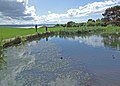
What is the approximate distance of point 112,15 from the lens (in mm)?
94250

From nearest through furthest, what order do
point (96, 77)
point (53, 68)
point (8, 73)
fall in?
1. point (96, 77)
2. point (8, 73)
3. point (53, 68)

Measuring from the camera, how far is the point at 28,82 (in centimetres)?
1510

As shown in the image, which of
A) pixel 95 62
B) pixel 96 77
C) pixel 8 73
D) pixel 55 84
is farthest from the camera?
pixel 95 62

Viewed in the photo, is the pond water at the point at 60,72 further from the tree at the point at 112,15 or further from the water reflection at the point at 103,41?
the tree at the point at 112,15

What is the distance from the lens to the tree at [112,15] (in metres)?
91.3

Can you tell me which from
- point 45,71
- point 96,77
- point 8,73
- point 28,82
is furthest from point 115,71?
point 8,73

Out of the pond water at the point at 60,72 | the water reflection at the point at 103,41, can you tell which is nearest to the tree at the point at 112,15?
the water reflection at the point at 103,41

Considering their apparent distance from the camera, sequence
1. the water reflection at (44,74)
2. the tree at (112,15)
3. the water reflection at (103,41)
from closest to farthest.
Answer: the water reflection at (44,74), the water reflection at (103,41), the tree at (112,15)

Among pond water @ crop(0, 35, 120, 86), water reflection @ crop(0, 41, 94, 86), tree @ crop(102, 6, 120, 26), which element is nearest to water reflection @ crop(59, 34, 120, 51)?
pond water @ crop(0, 35, 120, 86)

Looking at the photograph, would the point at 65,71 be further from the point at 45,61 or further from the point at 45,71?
the point at 45,61

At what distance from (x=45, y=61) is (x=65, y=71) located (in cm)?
441

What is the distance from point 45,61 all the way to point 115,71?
23.4 ft

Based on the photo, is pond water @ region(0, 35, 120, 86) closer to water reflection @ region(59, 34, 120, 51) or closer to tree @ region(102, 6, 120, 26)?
water reflection @ region(59, 34, 120, 51)

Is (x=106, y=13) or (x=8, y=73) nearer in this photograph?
(x=8, y=73)
